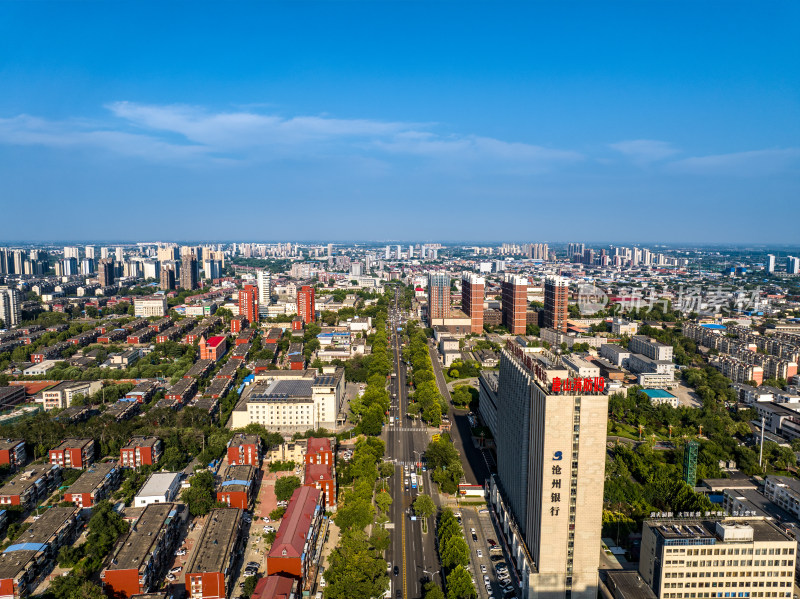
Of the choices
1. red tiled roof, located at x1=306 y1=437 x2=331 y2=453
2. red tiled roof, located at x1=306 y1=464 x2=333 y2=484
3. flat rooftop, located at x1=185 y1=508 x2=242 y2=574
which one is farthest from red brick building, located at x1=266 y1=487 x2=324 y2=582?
red tiled roof, located at x1=306 y1=437 x2=331 y2=453

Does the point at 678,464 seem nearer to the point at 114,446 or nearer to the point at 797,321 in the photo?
the point at 114,446

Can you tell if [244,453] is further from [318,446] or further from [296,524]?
[296,524]

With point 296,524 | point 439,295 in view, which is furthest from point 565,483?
point 439,295

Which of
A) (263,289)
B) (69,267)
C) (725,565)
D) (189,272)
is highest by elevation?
(189,272)

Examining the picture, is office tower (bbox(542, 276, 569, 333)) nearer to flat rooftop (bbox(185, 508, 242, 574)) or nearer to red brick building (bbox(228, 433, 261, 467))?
red brick building (bbox(228, 433, 261, 467))

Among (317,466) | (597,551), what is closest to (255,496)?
(317,466)

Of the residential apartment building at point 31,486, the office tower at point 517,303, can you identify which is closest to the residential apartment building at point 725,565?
the residential apartment building at point 31,486
